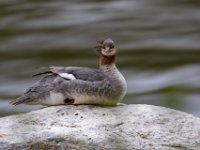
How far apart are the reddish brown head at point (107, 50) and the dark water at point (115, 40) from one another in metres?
3.25

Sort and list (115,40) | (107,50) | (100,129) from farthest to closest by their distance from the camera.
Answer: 1. (115,40)
2. (107,50)
3. (100,129)

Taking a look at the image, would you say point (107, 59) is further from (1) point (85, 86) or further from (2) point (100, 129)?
(2) point (100, 129)

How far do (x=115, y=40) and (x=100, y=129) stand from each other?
5.67 m

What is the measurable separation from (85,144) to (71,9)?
6.95 metres

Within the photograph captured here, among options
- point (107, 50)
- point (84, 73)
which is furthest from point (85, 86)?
point (107, 50)

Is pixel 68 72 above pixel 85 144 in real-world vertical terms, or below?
above

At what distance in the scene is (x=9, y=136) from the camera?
11.3 feet

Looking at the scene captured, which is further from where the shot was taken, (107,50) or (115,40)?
(115,40)

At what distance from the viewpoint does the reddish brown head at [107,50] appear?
11.8ft

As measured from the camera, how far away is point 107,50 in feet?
11.9

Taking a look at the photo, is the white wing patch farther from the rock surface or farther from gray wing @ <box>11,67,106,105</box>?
the rock surface

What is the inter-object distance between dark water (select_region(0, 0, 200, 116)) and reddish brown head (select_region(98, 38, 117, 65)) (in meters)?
3.25

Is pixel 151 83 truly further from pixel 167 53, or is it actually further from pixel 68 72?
pixel 68 72

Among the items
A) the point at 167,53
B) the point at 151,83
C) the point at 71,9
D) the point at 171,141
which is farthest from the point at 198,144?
the point at 71,9
